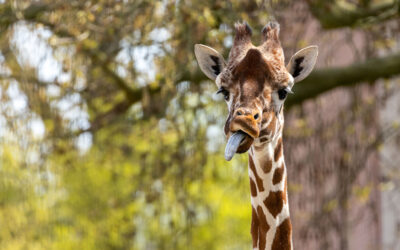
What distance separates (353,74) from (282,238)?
15.9 feet

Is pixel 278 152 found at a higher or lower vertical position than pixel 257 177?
higher

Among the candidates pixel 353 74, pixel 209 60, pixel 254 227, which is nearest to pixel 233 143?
pixel 209 60

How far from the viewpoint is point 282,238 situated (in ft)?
12.1

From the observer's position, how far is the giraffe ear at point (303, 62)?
142 inches

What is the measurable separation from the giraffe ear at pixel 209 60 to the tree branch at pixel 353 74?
4493mm

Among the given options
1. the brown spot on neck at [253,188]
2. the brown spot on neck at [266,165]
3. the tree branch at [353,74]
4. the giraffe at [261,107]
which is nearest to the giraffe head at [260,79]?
the giraffe at [261,107]

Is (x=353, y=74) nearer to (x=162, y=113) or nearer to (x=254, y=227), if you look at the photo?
(x=162, y=113)

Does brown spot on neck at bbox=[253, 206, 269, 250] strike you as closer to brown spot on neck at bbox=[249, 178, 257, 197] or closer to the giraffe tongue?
brown spot on neck at bbox=[249, 178, 257, 197]

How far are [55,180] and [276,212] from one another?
6.97 meters

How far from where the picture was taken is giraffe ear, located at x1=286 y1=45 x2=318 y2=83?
3613mm

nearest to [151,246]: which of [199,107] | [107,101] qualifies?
[107,101]

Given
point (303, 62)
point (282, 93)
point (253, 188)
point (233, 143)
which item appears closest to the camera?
point (233, 143)

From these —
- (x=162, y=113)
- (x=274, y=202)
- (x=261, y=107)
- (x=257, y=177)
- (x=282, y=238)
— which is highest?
(x=162, y=113)

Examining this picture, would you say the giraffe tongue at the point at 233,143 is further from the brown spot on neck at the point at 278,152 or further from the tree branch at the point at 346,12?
the tree branch at the point at 346,12
